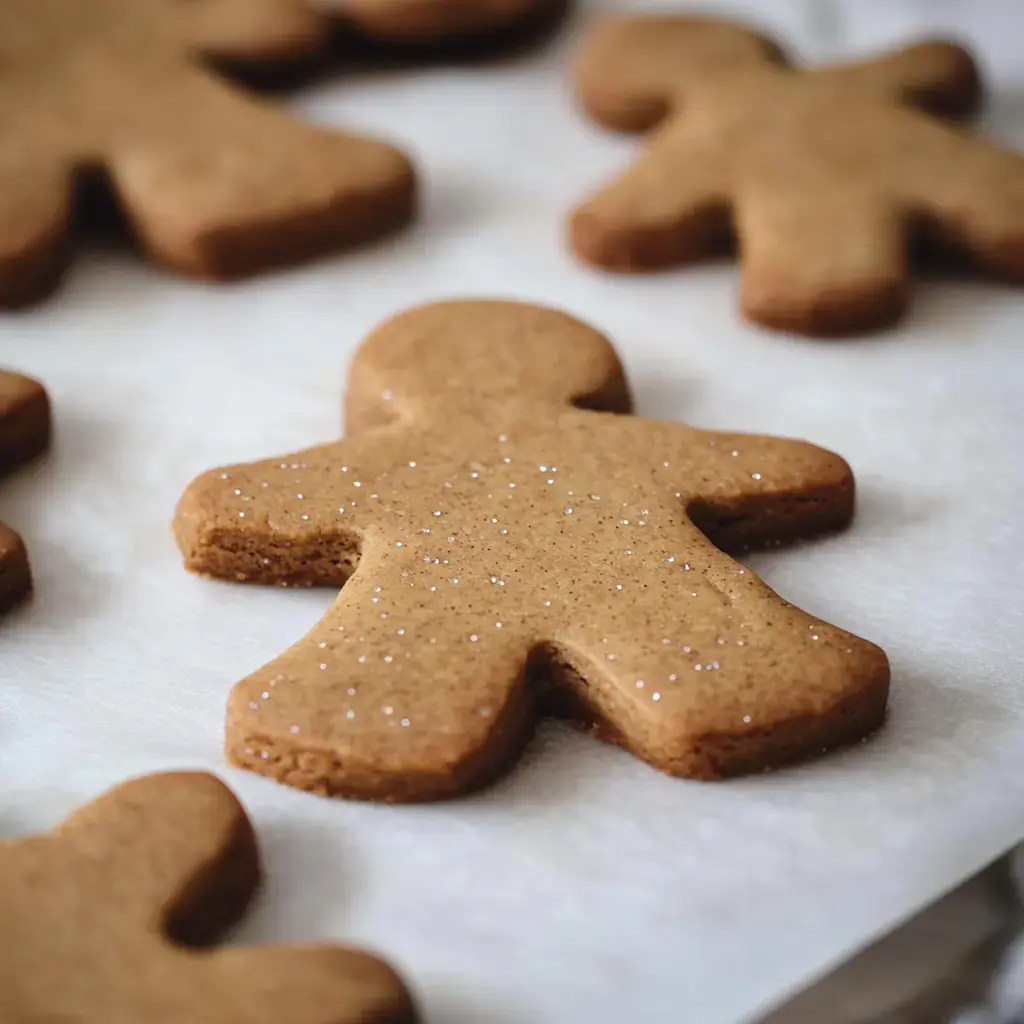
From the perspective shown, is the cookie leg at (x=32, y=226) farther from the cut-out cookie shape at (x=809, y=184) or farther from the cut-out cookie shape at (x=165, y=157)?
the cut-out cookie shape at (x=809, y=184)

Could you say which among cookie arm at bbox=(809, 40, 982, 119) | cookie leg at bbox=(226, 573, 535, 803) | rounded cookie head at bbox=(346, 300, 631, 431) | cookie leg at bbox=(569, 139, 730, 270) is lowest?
cookie leg at bbox=(226, 573, 535, 803)

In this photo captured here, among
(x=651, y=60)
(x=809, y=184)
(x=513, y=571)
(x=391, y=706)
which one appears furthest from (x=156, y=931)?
(x=651, y=60)

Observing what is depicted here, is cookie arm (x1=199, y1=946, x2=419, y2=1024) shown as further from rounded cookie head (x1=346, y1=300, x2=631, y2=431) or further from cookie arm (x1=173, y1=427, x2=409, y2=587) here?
rounded cookie head (x1=346, y1=300, x2=631, y2=431)

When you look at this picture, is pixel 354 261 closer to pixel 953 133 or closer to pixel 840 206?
pixel 840 206

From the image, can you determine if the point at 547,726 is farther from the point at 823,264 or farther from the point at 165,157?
the point at 165,157

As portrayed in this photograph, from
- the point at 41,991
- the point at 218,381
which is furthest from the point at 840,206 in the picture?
the point at 41,991

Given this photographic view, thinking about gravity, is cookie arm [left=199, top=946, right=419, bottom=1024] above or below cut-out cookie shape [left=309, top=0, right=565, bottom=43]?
below

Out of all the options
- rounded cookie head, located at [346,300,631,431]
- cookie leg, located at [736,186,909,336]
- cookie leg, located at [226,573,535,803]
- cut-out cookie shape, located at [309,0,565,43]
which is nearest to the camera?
cookie leg, located at [226,573,535,803]

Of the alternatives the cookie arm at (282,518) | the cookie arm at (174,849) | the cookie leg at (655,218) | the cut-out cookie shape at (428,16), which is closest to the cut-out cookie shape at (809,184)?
the cookie leg at (655,218)

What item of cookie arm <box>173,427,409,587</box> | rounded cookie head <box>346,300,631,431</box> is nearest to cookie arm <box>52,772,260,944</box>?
cookie arm <box>173,427,409,587</box>
